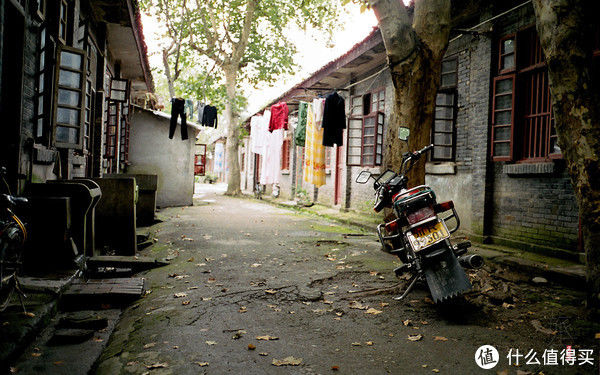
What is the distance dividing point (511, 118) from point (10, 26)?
301 inches

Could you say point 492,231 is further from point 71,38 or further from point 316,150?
point 71,38

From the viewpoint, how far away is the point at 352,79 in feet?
44.6

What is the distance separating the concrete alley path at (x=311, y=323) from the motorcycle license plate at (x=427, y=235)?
68 centimetres

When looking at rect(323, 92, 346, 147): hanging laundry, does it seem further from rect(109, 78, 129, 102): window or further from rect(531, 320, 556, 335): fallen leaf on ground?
rect(531, 320, 556, 335): fallen leaf on ground

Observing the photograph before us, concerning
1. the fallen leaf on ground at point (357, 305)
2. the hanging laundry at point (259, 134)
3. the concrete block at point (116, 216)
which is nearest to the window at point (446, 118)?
the fallen leaf on ground at point (357, 305)

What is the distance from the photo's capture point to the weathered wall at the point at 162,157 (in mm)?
14242

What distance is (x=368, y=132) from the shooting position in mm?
11961

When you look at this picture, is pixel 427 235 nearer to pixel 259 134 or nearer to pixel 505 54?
pixel 505 54

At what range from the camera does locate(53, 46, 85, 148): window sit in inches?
232

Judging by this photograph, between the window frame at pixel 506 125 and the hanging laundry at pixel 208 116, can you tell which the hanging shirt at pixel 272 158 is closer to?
Answer: the hanging laundry at pixel 208 116

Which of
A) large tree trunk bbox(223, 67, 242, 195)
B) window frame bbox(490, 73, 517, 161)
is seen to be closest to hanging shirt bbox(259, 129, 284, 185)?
large tree trunk bbox(223, 67, 242, 195)

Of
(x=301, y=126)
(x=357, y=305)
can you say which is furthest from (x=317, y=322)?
(x=301, y=126)

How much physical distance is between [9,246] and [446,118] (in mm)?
8075

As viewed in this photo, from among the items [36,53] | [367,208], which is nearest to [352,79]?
[367,208]
